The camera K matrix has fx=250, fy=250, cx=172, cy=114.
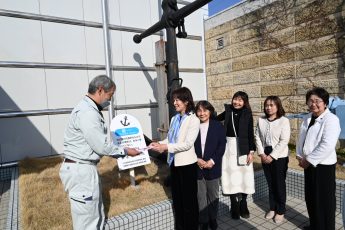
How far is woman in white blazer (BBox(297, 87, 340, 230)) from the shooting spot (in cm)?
273

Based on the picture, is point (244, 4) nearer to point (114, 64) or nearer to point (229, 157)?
point (114, 64)

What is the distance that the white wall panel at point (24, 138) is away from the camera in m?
5.58

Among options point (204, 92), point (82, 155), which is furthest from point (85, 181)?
point (204, 92)

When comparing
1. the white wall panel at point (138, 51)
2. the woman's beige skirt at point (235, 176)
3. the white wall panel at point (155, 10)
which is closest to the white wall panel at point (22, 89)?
the white wall panel at point (138, 51)

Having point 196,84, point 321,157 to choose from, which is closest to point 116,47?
point 196,84

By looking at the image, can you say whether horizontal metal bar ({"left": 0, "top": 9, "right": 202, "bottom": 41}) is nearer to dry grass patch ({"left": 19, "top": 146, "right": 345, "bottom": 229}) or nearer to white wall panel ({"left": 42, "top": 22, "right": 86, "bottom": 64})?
white wall panel ({"left": 42, "top": 22, "right": 86, "bottom": 64})

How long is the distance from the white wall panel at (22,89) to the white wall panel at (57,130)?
15.2 inches

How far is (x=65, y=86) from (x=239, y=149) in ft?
15.3

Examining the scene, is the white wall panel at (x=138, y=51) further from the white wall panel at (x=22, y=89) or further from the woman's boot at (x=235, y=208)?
the woman's boot at (x=235, y=208)

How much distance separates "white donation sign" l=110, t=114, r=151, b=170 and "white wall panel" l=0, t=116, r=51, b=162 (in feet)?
10.0

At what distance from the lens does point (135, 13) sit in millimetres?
7195

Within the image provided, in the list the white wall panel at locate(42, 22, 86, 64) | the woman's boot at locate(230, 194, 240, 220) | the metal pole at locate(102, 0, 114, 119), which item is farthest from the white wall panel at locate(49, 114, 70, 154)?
the woman's boot at locate(230, 194, 240, 220)

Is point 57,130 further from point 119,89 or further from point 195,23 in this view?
point 195,23

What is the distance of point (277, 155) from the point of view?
3.38 metres
